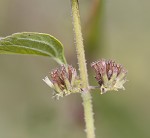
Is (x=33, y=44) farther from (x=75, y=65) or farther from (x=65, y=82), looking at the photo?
(x=75, y=65)

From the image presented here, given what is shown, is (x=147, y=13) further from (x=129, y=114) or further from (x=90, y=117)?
(x=90, y=117)

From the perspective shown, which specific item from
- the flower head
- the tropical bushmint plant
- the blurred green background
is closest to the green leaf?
the tropical bushmint plant

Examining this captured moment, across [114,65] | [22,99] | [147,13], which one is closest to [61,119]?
[22,99]

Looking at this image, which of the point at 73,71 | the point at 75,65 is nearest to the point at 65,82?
the point at 73,71

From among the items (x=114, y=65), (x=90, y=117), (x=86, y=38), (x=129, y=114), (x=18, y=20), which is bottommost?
Result: (x=90, y=117)

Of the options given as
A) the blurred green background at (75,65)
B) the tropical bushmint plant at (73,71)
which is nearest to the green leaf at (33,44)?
the tropical bushmint plant at (73,71)

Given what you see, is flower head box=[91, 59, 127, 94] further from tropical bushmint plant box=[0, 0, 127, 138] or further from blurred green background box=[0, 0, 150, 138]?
blurred green background box=[0, 0, 150, 138]
